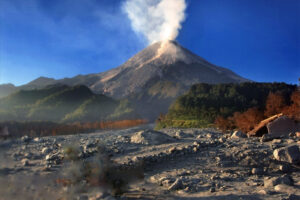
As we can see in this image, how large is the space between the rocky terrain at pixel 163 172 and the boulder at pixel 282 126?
1109 millimetres

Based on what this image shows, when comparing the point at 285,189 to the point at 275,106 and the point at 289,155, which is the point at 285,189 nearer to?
the point at 289,155

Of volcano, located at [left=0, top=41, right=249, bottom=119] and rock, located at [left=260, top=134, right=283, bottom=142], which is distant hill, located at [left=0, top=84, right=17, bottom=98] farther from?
rock, located at [left=260, top=134, right=283, bottom=142]

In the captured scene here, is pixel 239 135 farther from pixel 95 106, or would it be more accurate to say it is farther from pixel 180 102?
pixel 95 106

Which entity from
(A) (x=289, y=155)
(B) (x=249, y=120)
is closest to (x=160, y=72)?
(B) (x=249, y=120)

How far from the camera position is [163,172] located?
244 inches

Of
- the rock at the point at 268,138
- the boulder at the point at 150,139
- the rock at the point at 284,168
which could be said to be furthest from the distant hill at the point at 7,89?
the rock at the point at 284,168

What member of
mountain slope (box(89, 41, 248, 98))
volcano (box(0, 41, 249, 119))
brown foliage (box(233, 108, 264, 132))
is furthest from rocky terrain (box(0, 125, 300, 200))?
mountain slope (box(89, 41, 248, 98))

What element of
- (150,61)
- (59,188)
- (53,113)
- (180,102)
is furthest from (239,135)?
(150,61)

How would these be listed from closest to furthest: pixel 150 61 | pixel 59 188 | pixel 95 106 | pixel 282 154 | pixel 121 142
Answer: pixel 59 188 → pixel 282 154 → pixel 121 142 → pixel 95 106 → pixel 150 61

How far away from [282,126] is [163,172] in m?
6.63

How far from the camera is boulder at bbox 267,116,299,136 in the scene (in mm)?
9984

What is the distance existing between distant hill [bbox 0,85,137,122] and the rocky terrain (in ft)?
106

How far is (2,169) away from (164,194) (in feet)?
9.33

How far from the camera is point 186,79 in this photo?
7850 centimetres
